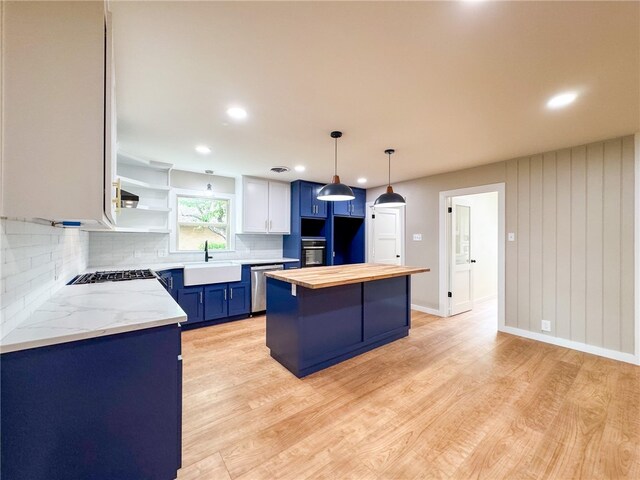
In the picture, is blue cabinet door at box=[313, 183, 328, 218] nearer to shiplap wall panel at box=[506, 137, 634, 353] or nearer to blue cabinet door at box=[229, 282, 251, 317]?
blue cabinet door at box=[229, 282, 251, 317]

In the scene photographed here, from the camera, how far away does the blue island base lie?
2.50 metres

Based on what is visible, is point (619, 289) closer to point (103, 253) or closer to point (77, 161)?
point (77, 161)

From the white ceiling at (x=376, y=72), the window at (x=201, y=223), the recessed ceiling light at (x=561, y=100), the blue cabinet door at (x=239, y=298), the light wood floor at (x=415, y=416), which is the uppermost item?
the white ceiling at (x=376, y=72)

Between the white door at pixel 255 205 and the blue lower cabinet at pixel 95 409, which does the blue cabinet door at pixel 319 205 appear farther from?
the blue lower cabinet at pixel 95 409

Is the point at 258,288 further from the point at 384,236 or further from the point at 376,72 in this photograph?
the point at 376,72

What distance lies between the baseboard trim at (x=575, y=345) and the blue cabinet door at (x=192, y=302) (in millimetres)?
4348

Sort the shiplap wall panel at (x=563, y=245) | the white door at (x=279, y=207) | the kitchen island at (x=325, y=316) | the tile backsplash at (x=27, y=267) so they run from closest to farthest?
the tile backsplash at (x=27, y=267)
the kitchen island at (x=325, y=316)
the shiplap wall panel at (x=563, y=245)
the white door at (x=279, y=207)

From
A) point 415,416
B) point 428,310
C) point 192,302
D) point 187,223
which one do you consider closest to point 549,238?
point 428,310

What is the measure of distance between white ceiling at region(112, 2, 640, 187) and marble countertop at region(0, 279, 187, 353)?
4.93ft

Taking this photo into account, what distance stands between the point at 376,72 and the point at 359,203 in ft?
12.8

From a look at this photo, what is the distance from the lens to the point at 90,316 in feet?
4.33

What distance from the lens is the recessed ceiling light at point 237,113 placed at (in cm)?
224

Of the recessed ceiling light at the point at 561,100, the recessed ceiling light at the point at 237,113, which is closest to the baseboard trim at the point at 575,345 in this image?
the recessed ceiling light at the point at 561,100

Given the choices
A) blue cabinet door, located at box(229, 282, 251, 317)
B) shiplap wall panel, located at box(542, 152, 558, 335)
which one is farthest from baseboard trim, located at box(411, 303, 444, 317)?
blue cabinet door, located at box(229, 282, 251, 317)
